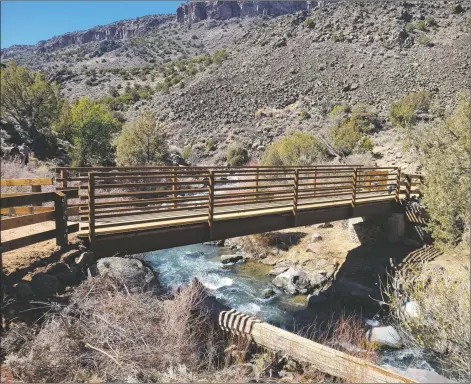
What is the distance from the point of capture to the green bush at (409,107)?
3606cm

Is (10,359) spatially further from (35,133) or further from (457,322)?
(35,133)

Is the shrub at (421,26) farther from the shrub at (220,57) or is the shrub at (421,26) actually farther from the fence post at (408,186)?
the fence post at (408,186)

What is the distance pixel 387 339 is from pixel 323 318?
1.96 meters

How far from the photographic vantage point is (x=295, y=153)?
3016 cm

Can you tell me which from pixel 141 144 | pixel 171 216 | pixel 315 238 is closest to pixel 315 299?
pixel 315 238

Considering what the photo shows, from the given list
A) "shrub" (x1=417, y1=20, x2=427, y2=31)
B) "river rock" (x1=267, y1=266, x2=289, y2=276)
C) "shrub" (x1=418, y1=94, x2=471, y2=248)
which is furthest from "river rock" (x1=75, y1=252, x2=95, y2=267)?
"shrub" (x1=417, y1=20, x2=427, y2=31)

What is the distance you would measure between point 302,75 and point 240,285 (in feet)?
143

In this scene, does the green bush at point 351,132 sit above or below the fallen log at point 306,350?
above

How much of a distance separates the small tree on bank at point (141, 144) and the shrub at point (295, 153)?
28.8 ft

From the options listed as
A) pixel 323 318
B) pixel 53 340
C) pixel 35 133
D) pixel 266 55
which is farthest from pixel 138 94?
pixel 53 340

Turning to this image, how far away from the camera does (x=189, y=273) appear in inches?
612

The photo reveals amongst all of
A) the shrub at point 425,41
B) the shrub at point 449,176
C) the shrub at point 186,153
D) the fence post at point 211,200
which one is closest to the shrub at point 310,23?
the shrub at point 425,41

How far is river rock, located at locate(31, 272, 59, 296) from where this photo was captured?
6148 mm

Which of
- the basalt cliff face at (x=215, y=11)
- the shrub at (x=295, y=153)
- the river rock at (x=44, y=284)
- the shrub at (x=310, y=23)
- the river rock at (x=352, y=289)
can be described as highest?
the basalt cliff face at (x=215, y=11)
